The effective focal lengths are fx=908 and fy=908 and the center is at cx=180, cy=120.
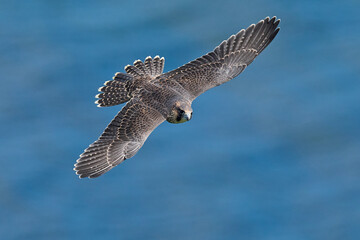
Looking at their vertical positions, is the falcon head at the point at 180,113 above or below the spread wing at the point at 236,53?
below

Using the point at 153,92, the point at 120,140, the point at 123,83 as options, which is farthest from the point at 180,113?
the point at 123,83

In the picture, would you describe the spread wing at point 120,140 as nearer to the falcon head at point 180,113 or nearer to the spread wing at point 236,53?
the falcon head at point 180,113

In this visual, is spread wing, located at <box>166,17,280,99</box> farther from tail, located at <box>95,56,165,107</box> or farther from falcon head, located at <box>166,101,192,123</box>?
falcon head, located at <box>166,101,192,123</box>

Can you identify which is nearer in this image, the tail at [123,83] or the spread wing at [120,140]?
the spread wing at [120,140]

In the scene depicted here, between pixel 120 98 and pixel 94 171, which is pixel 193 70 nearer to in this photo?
pixel 120 98

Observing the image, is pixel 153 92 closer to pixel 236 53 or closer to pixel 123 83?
pixel 123 83

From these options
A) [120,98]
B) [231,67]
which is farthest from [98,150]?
[231,67]

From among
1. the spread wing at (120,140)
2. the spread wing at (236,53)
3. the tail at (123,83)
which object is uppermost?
the spread wing at (236,53)

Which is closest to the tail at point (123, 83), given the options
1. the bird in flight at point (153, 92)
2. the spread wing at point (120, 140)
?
the bird in flight at point (153, 92)
